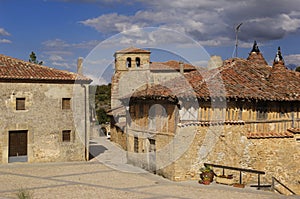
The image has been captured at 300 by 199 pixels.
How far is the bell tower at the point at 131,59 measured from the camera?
4206 centimetres

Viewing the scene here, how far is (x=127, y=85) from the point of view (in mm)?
41250

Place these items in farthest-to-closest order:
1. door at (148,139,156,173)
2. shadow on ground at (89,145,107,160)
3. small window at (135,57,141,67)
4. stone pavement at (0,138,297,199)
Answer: small window at (135,57,141,67) < shadow on ground at (89,145,107,160) < door at (148,139,156,173) < stone pavement at (0,138,297,199)

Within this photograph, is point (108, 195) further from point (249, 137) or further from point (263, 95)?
point (263, 95)

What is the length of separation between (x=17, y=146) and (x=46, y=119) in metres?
2.11

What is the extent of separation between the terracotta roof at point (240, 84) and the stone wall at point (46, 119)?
5.54 meters

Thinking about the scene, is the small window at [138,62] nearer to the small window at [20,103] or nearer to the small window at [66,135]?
the small window at [66,135]

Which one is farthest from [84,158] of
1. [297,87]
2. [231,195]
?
[297,87]

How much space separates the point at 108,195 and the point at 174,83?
710 cm

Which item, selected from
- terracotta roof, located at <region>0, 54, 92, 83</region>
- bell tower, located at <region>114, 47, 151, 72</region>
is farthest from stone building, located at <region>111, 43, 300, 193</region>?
bell tower, located at <region>114, 47, 151, 72</region>

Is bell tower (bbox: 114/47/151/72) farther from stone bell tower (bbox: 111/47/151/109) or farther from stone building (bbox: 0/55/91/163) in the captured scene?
stone building (bbox: 0/55/91/163)

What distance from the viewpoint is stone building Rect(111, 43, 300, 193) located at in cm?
1606

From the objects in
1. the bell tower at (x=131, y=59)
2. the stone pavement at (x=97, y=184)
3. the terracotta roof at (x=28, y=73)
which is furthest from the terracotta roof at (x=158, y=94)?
the bell tower at (x=131, y=59)

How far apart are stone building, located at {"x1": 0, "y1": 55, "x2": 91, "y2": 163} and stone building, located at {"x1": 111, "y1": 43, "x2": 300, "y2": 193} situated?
4.58 meters

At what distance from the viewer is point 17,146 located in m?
20.7
